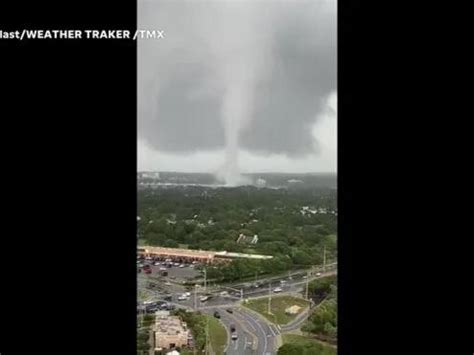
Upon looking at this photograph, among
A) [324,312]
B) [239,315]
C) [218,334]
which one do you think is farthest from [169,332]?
[324,312]

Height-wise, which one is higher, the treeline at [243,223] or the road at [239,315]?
the treeline at [243,223]

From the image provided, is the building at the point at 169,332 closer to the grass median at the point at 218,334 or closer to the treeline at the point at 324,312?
the grass median at the point at 218,334

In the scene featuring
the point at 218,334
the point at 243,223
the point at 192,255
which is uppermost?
the point at 243,223

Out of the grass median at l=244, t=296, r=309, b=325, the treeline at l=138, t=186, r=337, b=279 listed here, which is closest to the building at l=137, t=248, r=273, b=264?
Result: the treeline at l=138, t=186, r=337, b=279

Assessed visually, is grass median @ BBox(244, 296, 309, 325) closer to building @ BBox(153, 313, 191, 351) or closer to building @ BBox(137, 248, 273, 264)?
building @ BBox(137, 248, 273, 264)

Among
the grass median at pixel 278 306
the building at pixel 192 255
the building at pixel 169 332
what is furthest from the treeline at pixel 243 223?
the building at pixel 169 332

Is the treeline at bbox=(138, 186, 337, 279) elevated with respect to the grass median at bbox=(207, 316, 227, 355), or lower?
elevated

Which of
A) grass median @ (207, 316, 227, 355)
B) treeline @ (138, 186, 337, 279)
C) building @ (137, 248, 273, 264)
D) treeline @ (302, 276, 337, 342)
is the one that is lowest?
grass median @ (207, 316, 227, 355)

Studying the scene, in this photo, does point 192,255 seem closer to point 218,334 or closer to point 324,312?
point 218,334

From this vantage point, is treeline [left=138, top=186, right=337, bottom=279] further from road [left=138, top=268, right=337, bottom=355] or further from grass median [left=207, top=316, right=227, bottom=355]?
grass median [left=207, top=316, right=227, bottom=355]
